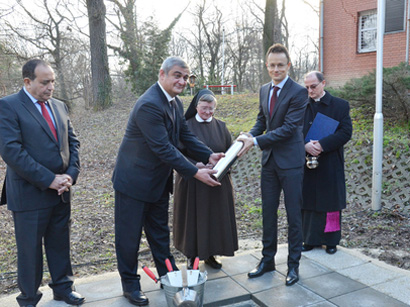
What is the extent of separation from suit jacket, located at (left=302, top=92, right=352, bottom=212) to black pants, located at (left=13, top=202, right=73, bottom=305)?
289 cm

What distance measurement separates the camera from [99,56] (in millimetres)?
19781

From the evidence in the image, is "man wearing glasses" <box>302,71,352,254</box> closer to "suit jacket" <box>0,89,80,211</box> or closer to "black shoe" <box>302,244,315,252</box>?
"black shoe" <box>302,244,315,252</box>


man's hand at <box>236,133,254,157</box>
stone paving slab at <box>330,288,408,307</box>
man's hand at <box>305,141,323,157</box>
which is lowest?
stone paving slab at <box>330,288,408,307</box>

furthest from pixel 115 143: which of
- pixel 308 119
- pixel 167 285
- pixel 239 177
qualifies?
pixel 167 285

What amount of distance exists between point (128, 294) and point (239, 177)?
6.66 metres

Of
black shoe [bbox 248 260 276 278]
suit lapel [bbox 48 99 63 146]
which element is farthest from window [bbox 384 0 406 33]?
suit lapel [bbox 48 99 63 146]

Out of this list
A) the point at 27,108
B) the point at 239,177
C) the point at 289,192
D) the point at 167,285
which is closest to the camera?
the point at 167,285

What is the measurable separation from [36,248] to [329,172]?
3353 mm

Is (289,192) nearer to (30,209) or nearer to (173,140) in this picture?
(173,140)

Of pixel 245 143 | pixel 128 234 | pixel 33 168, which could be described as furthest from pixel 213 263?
pixel 33 168

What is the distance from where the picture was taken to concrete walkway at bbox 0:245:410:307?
3627 mm

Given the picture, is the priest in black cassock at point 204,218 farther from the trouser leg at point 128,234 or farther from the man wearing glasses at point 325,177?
the man wearing glasses at point 325,177

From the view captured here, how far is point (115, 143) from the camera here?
14.0 meters

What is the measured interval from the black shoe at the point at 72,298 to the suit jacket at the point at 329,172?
281 centimetres
